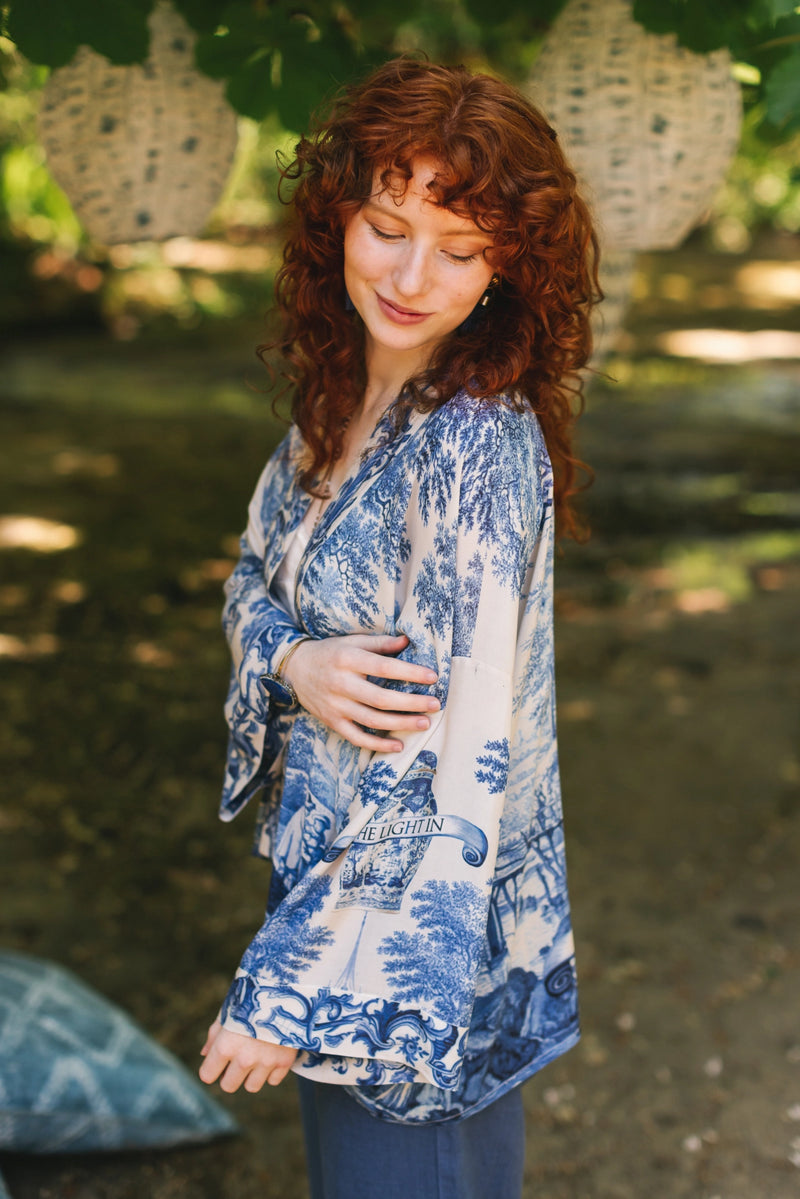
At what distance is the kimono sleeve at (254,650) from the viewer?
1.47 m

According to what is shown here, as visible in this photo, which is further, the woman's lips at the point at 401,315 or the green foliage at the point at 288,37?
the green foliage at the point at 288,37

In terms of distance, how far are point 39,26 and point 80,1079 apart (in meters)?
1.88

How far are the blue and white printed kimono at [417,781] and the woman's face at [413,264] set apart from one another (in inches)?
4.3

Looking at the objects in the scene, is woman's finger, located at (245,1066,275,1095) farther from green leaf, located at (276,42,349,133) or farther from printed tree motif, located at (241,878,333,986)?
green leaf, located at (276,42,349,133)

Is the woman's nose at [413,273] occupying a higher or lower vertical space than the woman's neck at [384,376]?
higher

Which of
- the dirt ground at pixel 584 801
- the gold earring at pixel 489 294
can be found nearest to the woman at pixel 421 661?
the gold earring at pixel 489 294

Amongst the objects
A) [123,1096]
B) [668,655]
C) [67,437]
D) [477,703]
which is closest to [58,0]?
[477,703]

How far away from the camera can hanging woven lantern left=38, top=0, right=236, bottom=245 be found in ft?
6.61

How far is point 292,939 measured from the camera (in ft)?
4.28

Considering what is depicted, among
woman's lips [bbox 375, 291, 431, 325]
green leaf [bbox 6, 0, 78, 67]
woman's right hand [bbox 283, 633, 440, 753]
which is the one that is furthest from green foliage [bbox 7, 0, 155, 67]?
woman's right hand [bbox 283, 633, 440, 753]

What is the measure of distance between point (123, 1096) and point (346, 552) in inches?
55.7

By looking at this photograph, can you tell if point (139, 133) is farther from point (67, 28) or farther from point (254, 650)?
point (254, 650)

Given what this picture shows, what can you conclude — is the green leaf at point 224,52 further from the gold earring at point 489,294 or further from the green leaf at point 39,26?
the gold earring at point 489,294

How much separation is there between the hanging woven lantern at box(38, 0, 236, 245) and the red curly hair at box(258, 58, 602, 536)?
62 centimetres
